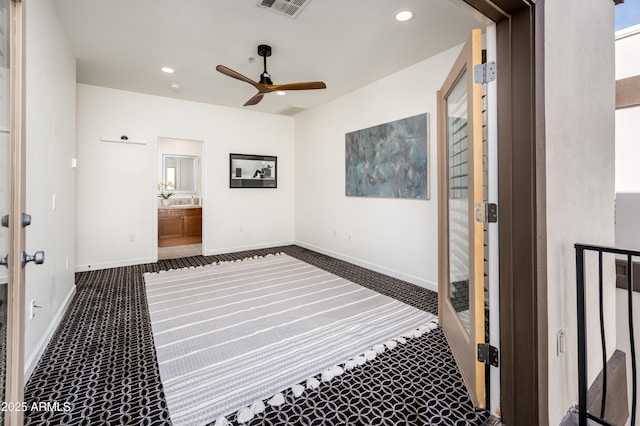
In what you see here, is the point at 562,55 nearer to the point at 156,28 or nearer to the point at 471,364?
the point at 471,364

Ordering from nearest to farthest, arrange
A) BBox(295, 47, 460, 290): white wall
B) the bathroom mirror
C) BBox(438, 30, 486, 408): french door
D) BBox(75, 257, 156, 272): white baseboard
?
1. BBox(438, 30, 486, 408): french door
2. BBox(295, 47, 460, 290): white wall
3. BBox(75, 257, 156, 272): white baseboard
4. the bathroom mirror

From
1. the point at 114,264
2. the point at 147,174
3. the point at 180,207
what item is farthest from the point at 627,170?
the point at 180,207

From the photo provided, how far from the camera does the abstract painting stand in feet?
11.6

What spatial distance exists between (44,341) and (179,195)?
5324 millimetres

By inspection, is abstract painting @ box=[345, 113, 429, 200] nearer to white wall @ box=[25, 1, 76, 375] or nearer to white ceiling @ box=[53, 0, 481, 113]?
white ceiling @ box=[53, 0, 481, 113]

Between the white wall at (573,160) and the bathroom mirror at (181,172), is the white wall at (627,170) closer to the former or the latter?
the white wall at (573,160)

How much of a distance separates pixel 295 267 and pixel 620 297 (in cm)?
354

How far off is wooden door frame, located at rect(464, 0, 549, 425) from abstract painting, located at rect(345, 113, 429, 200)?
2.10 metres

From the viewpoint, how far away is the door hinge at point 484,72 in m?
1.49

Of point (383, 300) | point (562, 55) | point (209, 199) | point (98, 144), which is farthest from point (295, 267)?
point (562, 55)

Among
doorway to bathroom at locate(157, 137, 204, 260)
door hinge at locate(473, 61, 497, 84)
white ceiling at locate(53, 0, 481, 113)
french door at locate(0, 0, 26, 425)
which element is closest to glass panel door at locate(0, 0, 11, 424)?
french door at locate(0, 0, 26, 425)

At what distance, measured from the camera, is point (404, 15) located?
2.59 meters

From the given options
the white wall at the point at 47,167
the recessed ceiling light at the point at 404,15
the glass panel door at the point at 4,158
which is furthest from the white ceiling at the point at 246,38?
the glass panel door at the point at 4,158

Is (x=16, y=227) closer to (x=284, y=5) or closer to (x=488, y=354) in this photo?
(x=488, y=354)
